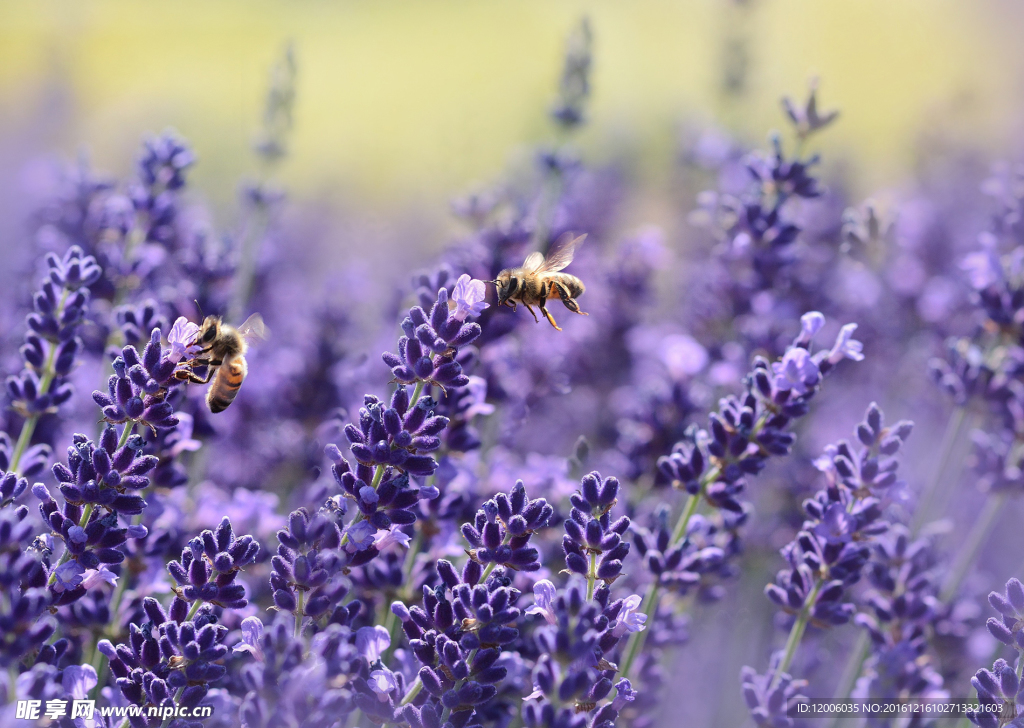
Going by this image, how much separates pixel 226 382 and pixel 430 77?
11.2 metres

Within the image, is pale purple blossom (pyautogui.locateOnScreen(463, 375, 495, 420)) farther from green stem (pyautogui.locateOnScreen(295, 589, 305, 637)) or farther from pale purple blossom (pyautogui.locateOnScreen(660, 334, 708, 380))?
pale purple blossom (pyautogui.locateOnScreen(660, 334, 708, 380))

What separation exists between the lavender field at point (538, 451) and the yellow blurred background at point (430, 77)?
2.72 metres

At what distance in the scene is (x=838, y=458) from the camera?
166 cm

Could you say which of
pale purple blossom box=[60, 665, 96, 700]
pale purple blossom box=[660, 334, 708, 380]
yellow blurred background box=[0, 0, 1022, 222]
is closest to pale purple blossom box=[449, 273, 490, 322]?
pale purple blossom box=[60, 665, 96, 700]

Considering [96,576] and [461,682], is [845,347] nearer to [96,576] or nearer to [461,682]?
[461,682]

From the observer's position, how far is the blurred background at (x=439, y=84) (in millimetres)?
6262

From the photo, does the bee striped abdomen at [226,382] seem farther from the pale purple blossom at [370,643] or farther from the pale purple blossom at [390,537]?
the pale purple blossom at [370,643]

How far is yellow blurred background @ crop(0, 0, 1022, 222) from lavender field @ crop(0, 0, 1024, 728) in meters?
2.72

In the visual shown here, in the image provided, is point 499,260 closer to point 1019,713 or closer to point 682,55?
point 1019,713

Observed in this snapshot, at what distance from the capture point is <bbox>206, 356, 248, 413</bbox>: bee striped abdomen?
179 cm

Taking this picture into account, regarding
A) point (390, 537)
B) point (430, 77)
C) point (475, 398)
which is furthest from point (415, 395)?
point (430, 77)

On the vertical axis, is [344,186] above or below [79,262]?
above

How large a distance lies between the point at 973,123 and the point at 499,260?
13.7 feet

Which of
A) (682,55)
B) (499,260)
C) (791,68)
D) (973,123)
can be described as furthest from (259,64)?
(499,260)
